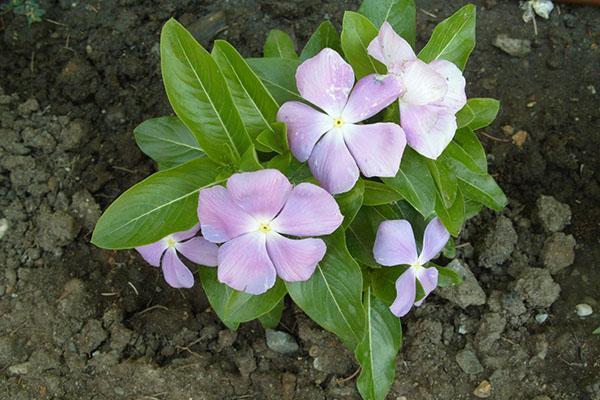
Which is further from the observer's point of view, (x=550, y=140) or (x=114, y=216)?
(x=550, y=140)

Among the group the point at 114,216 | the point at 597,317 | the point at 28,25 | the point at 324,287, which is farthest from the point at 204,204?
the point at 28,25

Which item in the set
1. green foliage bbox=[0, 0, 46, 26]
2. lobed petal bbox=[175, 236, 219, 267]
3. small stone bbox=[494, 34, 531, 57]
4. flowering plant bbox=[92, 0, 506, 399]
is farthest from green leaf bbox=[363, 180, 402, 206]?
green foliage bbox=[0, 0, 46, 26]

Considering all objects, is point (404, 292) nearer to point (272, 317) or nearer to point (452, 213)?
point (452, 213)

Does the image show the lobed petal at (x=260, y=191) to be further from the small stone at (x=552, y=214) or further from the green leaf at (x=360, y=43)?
the small stone at (x=552, y=214)

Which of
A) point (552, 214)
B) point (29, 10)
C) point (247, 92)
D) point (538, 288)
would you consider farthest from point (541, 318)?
point (29, 10)

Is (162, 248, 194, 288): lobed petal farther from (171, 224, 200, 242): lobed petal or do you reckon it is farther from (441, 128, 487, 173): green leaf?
(441, 128, 487, 173): green leaf

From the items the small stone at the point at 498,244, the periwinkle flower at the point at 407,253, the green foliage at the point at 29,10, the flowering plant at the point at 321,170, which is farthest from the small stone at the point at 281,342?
the green foliage at the point at 29,10

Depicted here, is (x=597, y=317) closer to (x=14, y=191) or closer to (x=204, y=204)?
(x=204, y=204)
